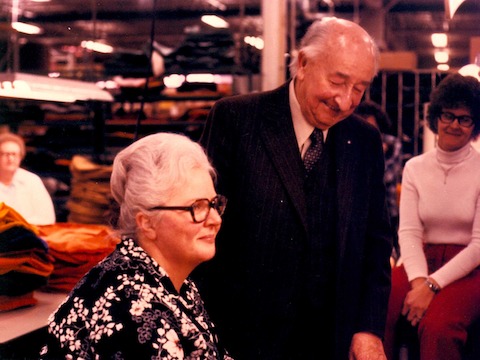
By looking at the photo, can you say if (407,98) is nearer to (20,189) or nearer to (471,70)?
(471,70)

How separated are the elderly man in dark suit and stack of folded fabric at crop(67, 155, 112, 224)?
5.67ft

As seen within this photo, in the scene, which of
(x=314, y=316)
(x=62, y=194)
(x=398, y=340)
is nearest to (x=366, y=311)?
(x=314, y=316)

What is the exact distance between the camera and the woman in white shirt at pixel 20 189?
10.2ft

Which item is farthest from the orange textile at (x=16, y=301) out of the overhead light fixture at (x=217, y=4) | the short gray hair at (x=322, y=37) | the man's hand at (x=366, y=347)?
the overhead light fixture at (x=217, y=4)

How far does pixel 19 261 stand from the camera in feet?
8.16

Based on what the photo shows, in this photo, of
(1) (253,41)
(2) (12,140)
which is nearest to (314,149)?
(2) (12,140)

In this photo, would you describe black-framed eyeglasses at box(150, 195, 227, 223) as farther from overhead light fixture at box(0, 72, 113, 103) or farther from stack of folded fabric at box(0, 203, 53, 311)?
overhead light fixture at box(0, 72, 113, 103)

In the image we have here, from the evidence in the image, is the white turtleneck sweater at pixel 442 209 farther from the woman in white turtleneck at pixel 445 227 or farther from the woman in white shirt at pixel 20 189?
the woman in white shirt at pixel 20 189

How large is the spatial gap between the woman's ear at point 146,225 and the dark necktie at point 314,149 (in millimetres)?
629

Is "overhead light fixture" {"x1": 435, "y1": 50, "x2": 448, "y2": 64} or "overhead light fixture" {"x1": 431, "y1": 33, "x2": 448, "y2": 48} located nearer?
"overhead light fixture" {"x1": 435, "y1": 50, "x2": 448, "y2": 64}

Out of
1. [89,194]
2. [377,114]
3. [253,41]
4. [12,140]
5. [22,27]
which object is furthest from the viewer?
[22,27]

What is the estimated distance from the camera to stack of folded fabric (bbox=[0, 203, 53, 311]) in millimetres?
2469

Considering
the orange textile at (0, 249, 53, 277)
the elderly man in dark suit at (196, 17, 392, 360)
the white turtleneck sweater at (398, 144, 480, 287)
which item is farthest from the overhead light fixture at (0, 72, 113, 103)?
the white turtleneck sweater at (398, 144, 480, 287)

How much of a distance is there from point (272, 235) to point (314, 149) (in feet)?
0.96
